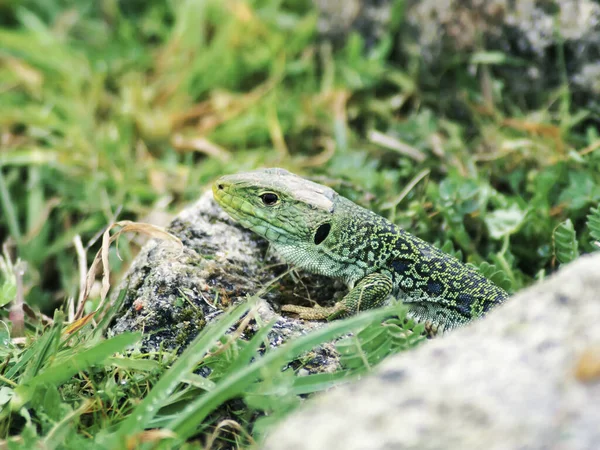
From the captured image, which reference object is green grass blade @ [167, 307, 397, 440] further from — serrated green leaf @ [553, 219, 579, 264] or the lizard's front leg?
serrated green leaf @ [553, 219, 579, 264]

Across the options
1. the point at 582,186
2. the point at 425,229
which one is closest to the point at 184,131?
the point at 425,229

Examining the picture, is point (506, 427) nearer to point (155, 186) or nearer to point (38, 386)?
point (38, 386)

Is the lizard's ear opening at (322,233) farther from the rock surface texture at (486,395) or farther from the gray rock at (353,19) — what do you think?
the gray rock at (353,19)

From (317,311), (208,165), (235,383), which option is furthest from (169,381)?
(208,165)

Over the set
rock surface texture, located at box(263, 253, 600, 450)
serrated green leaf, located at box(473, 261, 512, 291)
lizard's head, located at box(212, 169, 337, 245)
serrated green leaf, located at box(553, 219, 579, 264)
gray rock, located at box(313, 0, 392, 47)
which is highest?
gray rock, located at box(313, 0, 392, 47)

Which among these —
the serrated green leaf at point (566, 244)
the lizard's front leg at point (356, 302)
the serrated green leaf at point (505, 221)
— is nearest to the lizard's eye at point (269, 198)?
the lizard's front leg at point (356, 302)

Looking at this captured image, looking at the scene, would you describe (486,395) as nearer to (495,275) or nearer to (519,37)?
(495,275)

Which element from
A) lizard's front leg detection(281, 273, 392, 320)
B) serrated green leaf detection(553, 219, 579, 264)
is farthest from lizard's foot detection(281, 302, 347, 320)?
serrated green leaf detection(553, 219, 579, 264)
